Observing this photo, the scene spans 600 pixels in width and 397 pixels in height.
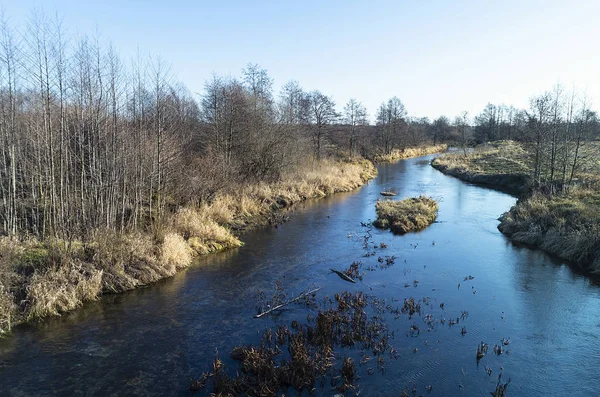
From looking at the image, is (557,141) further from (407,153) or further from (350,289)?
(407,153)

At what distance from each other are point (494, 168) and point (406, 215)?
27216 millimetres

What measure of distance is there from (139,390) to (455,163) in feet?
170

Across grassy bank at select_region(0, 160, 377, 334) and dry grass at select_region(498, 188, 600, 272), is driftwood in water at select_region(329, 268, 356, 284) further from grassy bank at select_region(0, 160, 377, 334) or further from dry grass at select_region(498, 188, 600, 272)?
dry grass at select_region(498, 188, 600, 272)

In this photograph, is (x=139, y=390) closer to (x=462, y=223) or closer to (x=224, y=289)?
(x=224, y=289)

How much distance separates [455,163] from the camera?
2058 inches

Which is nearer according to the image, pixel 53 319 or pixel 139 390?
pixel 139 390

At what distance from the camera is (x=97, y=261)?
12.4 m

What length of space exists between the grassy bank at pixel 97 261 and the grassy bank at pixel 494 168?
25.5 metres

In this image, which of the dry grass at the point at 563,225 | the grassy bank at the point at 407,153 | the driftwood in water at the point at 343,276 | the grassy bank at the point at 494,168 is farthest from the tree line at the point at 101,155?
the grassy bank at the point at 407,153

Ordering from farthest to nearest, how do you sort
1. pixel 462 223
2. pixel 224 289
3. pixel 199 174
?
pixel 462 223
pixel 199 174
pixel 224 289

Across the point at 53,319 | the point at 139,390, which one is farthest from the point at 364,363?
the point at 53,319

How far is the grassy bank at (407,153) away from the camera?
206 feet

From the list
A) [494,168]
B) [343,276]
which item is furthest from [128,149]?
[494,168]

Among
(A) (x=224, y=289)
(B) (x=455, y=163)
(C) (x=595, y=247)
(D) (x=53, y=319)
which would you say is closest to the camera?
(D) (x=53, y=319)
